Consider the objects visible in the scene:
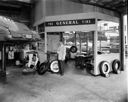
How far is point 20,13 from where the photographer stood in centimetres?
1025

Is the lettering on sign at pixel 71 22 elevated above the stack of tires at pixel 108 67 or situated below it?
above

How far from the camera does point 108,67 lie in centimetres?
587

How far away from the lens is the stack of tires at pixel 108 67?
5.66 metres

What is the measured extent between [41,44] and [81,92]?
4344 millimetres

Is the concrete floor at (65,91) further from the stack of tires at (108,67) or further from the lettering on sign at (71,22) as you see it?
the lettering on sign at (71,22)

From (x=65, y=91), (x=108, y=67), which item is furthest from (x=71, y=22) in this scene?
(x=65, y=91)

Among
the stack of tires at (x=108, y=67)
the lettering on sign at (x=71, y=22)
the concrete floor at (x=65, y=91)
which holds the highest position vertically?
the lettering on sign at (x=71, y=22)

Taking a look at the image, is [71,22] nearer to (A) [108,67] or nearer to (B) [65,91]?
(A) [108,67]

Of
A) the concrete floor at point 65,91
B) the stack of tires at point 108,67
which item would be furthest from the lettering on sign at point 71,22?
the concrete floor at point 65,91

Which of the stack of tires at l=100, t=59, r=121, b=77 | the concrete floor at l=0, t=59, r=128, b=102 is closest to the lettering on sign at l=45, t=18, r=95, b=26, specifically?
the stack of tires at l=100, t=59, r=121, b=77

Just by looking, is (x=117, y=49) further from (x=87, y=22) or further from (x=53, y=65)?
(x=53, y=65)

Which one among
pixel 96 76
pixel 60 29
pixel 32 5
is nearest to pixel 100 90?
pixel 96 76

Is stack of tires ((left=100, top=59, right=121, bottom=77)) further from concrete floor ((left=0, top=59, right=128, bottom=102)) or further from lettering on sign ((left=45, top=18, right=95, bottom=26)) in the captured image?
lettering on sign ((left=45, top=18, right=95, bottom=26))

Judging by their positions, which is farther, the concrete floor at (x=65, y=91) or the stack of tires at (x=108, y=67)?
the stack of tires at (x=108, y=67)
